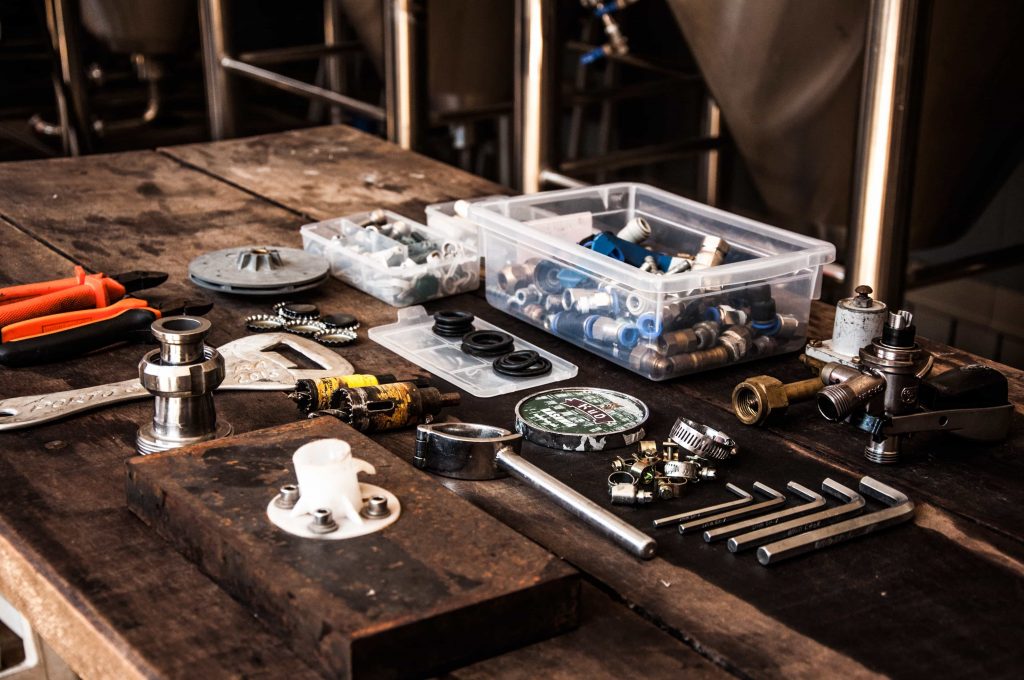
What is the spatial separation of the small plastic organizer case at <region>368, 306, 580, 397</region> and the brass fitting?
7.0 inches

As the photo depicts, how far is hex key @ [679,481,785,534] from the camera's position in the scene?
0.94 metres

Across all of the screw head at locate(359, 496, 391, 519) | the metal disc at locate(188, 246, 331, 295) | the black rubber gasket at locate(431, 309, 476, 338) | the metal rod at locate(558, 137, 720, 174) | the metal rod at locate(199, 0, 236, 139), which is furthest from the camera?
the metal rod at locate(199, 0, 236, 139)

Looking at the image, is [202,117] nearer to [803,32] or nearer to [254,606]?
[803,32]

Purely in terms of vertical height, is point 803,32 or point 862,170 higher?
point 803,32

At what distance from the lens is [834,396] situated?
1.02m

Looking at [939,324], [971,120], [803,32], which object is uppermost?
[803,32]

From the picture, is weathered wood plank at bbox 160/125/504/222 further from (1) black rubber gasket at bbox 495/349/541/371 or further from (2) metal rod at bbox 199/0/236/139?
(2) metal rod at bbox 199/0/236/139

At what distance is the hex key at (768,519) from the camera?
3.04 ft

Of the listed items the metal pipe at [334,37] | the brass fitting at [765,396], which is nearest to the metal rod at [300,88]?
the metal pipe at [334,37]

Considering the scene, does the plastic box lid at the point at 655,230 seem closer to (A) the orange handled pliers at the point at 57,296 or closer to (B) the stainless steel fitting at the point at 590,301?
(B) the stainless steel fitting at the point at 590,301

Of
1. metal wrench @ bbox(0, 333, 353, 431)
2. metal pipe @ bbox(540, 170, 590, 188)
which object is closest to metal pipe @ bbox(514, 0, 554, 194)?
metal pipe @ bbox(540, 170, 590, 188)

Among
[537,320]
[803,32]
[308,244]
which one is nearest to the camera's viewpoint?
[537,320]

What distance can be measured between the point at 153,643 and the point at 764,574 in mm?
424

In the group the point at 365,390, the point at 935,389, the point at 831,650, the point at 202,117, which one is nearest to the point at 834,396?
the point at 935,389
